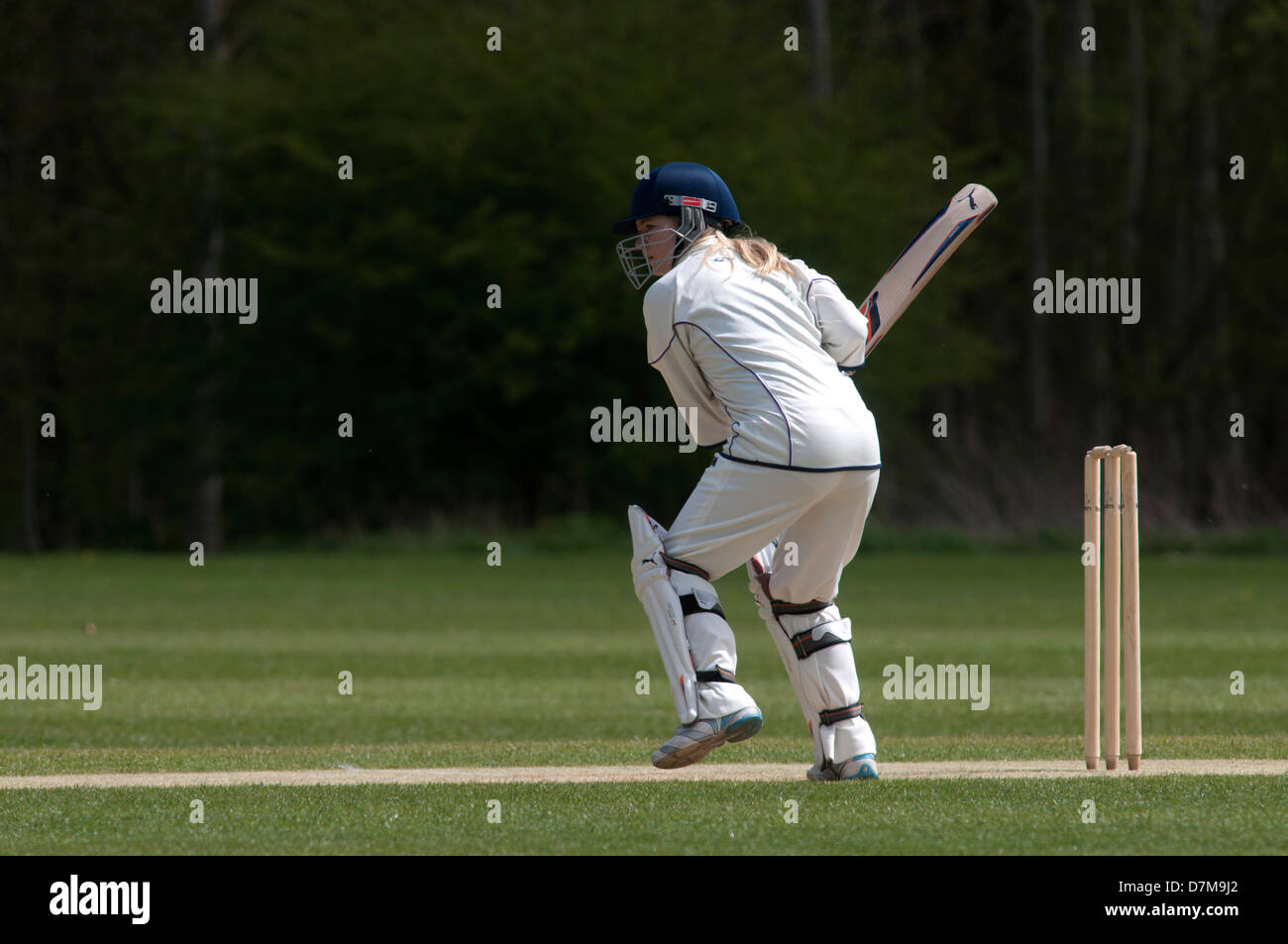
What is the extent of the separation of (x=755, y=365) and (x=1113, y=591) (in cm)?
181

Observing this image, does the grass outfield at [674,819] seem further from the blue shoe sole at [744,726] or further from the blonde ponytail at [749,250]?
the blonde ponytail at [749,250]

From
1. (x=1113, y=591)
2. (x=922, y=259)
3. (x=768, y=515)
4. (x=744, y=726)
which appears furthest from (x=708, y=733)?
(x=922, y=259)

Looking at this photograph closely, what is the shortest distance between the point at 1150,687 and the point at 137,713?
260 inches

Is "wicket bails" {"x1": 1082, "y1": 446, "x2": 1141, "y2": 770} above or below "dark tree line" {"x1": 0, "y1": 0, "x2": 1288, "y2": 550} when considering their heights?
below

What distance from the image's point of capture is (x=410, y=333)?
32.5 metres

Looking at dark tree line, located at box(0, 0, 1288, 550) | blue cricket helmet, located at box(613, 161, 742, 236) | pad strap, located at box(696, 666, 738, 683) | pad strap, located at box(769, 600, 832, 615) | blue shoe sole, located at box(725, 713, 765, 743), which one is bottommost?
blue shoe sole, located at box(725, 713, 765, 743)

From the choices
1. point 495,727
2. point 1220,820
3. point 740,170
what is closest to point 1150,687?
point 495,727

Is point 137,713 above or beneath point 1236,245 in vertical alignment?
beneath

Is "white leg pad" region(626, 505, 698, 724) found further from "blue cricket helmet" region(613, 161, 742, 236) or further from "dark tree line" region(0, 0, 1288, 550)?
"dark tree line" region(0, 0, 1288, 550)

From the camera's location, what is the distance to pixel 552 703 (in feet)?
41.9

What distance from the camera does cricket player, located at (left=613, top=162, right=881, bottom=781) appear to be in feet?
23.1

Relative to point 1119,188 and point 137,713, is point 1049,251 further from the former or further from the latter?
point 137,713

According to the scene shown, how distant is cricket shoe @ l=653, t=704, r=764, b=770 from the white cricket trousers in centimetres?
48

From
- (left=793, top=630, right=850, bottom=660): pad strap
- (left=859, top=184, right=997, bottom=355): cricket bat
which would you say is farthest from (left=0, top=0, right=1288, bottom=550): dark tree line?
(left=793, top=630, right=850, bottom=660): pad strap
